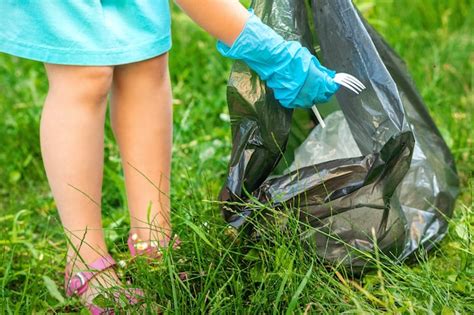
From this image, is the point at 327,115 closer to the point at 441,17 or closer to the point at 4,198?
the point at 4,198

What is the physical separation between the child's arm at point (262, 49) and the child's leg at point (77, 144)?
0.26m

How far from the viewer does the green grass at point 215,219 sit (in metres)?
1.64

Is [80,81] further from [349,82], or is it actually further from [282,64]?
[349,82]

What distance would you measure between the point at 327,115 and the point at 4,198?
111 centimetres

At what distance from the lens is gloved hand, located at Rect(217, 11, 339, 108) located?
68.3 inches

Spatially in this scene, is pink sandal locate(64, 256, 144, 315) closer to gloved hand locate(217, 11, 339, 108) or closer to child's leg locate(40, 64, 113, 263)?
child's leg locate(40, 64, 113, 263)

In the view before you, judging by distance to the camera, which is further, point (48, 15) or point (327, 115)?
point (327, 115)

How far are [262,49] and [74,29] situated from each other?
408 millimetres

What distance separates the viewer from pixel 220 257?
174 centimetres

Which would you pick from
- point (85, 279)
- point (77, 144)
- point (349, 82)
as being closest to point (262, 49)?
point (349, 82)

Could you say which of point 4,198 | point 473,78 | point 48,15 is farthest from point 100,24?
point 473,78

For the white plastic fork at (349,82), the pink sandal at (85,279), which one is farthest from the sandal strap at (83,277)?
the white plastic fork at (349,82)

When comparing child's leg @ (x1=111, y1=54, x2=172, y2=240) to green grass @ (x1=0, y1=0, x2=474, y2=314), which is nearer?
green grass @ (x1=0, y1=0, x2=474, y2=314)

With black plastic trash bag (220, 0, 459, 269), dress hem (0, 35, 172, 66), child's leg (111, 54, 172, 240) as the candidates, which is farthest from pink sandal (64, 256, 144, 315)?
dress hem (0, 35, 172, 66)
